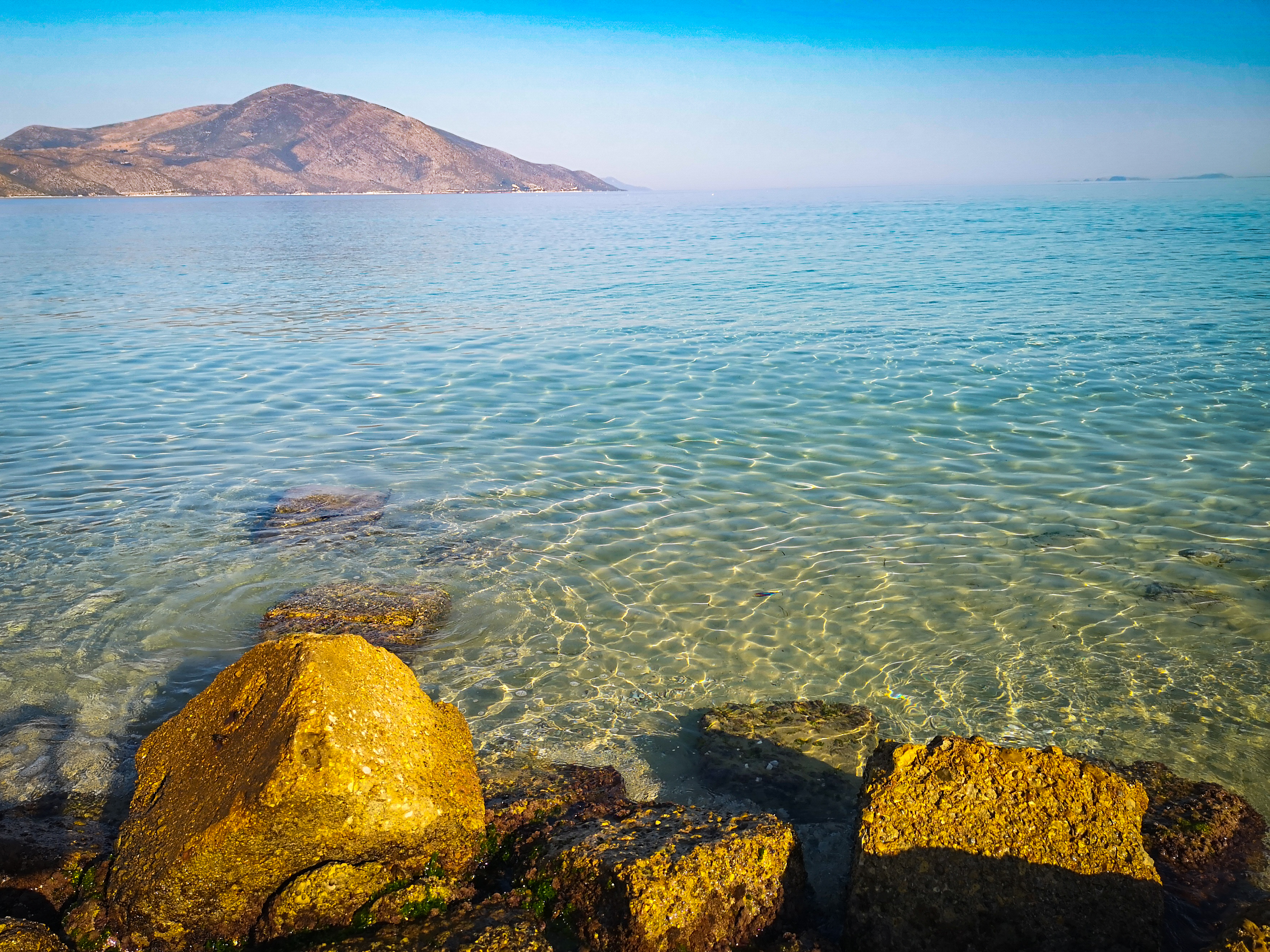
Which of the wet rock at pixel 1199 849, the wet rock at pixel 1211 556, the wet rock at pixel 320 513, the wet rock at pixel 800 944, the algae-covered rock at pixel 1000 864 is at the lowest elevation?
the wet rock at pixel 1211 556

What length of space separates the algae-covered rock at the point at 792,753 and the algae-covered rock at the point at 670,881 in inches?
35.4

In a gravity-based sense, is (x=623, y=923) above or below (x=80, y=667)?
above

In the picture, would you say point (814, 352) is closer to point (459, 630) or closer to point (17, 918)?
point (459, 630)

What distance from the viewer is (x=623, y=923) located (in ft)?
11.3

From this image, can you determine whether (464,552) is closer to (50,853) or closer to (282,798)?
(50,853)

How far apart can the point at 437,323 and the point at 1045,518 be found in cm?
1589

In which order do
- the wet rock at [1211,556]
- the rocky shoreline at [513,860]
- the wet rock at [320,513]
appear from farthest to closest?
the wet rock at [320,513], the wet rock at [1211,556], the rocky shoreline at [513,860]

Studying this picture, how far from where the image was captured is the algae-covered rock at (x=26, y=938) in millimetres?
3066

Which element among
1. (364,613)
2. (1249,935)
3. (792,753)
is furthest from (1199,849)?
(364,613)

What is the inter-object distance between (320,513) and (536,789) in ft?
18.4

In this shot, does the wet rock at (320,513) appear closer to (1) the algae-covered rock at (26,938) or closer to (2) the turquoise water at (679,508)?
(2) the turquoise water at (679,508)

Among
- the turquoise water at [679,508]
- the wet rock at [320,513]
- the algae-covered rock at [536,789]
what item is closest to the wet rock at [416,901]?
the algae-covered rock at [536,789]

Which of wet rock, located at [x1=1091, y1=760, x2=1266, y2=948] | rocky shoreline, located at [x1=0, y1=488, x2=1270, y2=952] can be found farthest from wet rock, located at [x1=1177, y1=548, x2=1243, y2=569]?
rocky shoreline, located at [x1=0, y1=488, x2=1270, y2=952]

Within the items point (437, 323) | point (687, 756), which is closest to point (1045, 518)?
point (687, 756)
